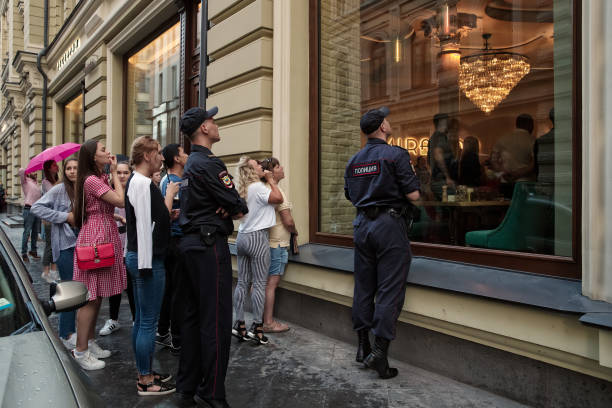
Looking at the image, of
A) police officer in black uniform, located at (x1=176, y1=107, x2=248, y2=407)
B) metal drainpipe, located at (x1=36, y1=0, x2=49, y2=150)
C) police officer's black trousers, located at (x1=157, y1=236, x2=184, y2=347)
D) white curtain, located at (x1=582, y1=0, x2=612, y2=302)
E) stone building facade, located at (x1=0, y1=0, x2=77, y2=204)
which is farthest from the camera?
stone building facade, located at (x1=0, y1=0, x2=77, y2=204)

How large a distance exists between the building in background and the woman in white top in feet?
1.61

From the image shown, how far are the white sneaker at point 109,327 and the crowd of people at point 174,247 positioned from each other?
13.8 inches

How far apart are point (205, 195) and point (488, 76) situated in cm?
514

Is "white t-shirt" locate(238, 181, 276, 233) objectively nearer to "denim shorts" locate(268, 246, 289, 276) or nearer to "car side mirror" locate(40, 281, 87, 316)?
"denim shorts" locate(268, 246, 289, 276)

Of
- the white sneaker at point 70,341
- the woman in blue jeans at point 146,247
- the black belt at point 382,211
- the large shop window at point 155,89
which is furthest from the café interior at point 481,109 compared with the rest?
the large shop window at point 155,89

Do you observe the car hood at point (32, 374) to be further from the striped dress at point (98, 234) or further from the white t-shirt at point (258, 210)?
the white t-shirt at point (258, 210)

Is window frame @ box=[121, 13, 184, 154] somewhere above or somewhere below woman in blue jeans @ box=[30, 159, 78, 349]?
above

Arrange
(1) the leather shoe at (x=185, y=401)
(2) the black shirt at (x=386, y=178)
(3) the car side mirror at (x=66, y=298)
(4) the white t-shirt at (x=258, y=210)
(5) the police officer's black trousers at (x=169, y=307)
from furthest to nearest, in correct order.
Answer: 1. (4) the white t-shirt at (x=258, y=210)
2. (5) the police officer's black trousers at (x=169, y=307)
3. (2) the black shirt at (x=386, y=178)
4. (1) the leather shoe at (x=185, y=401)
5. (3) the car side mirror at (x=66, y=298)

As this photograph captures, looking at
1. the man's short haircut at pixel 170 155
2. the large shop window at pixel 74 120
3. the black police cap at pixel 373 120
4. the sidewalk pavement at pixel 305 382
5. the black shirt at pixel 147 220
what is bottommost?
the sidewalk pavement at pixel 305 382

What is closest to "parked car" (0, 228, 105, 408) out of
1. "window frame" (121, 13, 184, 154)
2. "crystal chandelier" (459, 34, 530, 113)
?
"crystal chandelier" (459, 34, 530, 113)

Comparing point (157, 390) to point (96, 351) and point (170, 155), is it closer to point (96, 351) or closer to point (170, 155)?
point (96, 351)

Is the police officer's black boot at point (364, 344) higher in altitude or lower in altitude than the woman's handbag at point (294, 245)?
lower

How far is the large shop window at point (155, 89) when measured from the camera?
8680 millimetres

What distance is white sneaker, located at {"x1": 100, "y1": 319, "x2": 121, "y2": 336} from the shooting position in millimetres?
4913
